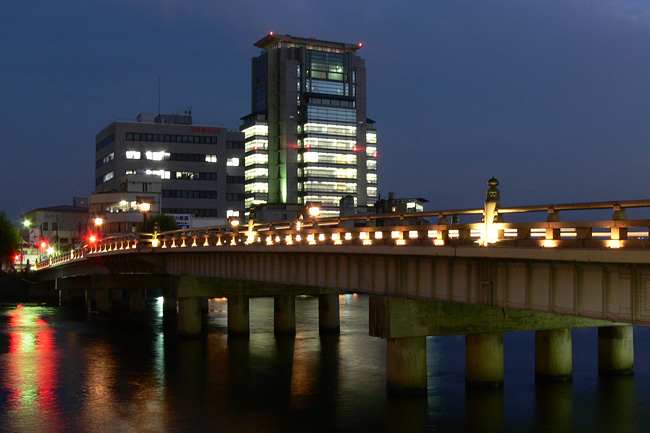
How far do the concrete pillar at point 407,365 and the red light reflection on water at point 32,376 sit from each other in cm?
1245

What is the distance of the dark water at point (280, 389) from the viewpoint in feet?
95.1

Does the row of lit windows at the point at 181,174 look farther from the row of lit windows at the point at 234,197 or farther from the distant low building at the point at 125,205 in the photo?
the distant low building at the point at 125,205

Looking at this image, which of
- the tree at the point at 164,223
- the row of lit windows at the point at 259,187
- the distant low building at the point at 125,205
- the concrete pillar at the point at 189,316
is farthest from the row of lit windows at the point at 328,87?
the concrete pillar at the point at 189,316

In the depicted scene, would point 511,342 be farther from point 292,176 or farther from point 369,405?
point 292,176

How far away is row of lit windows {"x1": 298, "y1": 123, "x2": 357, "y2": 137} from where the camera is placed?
184250 mm

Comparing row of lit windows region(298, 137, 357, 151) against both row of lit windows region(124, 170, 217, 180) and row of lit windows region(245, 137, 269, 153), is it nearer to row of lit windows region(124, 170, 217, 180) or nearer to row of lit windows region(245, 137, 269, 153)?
row of lit windows region(245, 137, 269, 153)

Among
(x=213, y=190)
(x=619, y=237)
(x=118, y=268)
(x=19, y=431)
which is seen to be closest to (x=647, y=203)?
(x=619, y=237)

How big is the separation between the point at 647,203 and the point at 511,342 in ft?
111

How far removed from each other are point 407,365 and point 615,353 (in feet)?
39.2

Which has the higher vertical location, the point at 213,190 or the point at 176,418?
the point at 213,190

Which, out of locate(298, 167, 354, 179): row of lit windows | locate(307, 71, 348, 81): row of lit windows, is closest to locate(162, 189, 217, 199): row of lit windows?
locate(298, 167, 354, 179): row of lit windows

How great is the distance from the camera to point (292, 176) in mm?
187250

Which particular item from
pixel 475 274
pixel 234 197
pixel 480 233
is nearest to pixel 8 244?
pixel 234 197

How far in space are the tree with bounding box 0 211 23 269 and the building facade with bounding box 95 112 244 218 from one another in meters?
37.3
